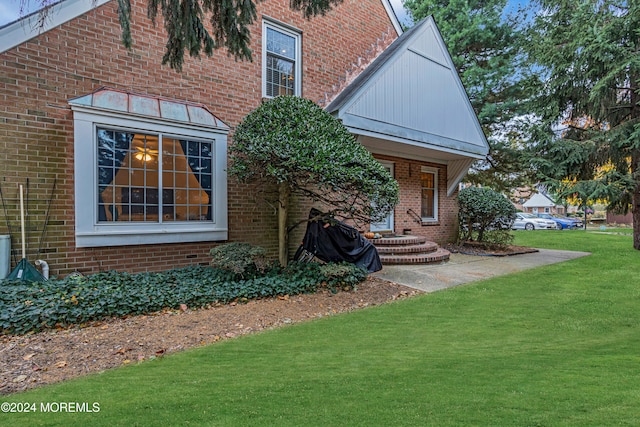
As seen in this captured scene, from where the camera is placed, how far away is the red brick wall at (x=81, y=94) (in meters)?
5.29

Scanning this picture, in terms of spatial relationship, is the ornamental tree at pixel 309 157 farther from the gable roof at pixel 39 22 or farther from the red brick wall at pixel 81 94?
the gable roof at pixel 39 22

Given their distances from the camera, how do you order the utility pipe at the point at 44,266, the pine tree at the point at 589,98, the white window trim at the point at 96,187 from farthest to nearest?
the pine tree at the point at 589,98, the white window trim at the point at 96,187, the utility pipe at the point at 44,266

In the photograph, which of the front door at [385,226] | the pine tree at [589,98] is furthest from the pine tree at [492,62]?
the front door at [385,226]

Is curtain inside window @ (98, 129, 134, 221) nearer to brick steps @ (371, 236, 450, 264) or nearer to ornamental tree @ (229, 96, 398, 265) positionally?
ornamental tree @ (229, 96, 398, 265)

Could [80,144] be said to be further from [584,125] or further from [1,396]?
[584,125]

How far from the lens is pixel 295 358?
3295 millimetres

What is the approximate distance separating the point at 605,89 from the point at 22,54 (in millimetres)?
15305

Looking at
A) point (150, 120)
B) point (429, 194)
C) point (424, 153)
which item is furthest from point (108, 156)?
point (429, 194)

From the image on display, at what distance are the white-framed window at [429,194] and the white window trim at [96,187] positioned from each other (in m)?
7.10

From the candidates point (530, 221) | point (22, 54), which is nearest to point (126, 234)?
point (22, 54)

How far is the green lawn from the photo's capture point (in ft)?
7.29

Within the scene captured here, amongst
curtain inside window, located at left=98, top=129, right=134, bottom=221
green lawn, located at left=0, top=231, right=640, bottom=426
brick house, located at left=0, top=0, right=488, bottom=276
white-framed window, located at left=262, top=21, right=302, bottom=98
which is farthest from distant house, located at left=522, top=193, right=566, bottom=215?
curtain inside window, located at left=98, top=129, right=134, bottom=221

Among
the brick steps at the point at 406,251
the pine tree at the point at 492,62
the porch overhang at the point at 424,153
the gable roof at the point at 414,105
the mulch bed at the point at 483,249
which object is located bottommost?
the mulch bed at the point at 483,249

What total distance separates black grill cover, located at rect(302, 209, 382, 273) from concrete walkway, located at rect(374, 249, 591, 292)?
389 mm
